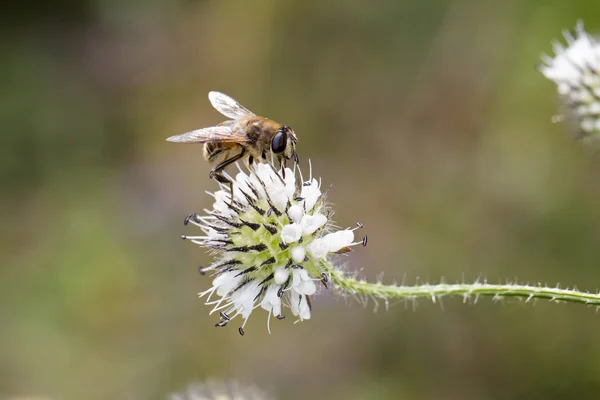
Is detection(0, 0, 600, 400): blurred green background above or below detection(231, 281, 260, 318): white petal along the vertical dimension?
above

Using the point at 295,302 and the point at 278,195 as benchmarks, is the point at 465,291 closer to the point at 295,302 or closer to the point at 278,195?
the point at 295,302

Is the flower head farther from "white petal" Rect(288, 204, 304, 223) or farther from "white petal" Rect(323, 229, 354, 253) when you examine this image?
"white petal" Rect(288, 204, 304, 223)

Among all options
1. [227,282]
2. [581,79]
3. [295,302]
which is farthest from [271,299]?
[581,79]

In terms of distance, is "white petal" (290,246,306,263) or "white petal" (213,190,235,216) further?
"white petal" (213,190,235,216)

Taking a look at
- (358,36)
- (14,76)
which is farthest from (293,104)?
(14,76)

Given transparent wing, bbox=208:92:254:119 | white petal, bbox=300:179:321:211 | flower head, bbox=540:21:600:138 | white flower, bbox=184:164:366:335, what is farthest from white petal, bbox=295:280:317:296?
flower head, bbox=540:21:600:138

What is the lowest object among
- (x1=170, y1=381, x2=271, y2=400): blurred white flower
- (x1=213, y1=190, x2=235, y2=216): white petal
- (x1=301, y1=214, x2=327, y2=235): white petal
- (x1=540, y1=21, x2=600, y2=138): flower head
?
→ (x1=170, y1=381, x2=271, y2=400): blurred white flower
